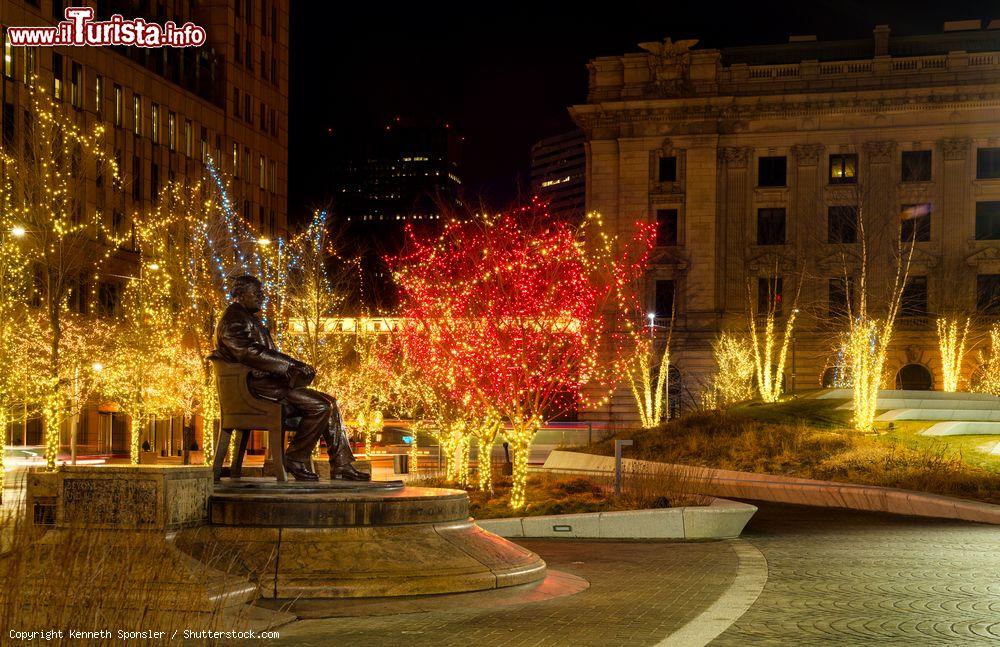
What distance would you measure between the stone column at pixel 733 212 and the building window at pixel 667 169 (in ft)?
8.81

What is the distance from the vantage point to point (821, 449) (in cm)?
3266

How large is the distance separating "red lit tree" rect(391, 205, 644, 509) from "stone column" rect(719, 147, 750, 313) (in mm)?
38378

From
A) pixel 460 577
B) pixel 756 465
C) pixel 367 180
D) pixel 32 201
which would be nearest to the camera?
pixel 460 577

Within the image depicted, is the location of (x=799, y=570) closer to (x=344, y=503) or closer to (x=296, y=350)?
(x=344, y=503)

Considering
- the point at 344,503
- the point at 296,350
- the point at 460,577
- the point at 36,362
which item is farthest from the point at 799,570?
the point at 36,362

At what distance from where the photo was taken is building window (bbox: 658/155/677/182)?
6962 cm

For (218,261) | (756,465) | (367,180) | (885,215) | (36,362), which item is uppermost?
(367,180)

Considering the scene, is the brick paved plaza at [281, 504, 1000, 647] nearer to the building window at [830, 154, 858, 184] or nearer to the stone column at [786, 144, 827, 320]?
the stone column at [786, 144, 827, 320]

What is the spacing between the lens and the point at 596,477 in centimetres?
2877

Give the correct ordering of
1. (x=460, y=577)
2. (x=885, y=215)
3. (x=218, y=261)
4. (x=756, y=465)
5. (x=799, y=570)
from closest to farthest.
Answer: (x=460, y=577), (x=799, y=570), (x=756, y=465), (x=218, y=261), (x=885, y=215)

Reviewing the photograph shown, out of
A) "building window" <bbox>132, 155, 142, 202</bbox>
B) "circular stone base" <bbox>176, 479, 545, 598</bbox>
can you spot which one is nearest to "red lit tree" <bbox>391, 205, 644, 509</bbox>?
"circular stone base" <bbox>176, 479, 545, 598</bbox>

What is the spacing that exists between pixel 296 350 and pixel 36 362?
8.43 meters

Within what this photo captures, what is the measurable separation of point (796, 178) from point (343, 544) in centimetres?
6045

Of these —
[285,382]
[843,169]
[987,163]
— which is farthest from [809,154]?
[285,382]
